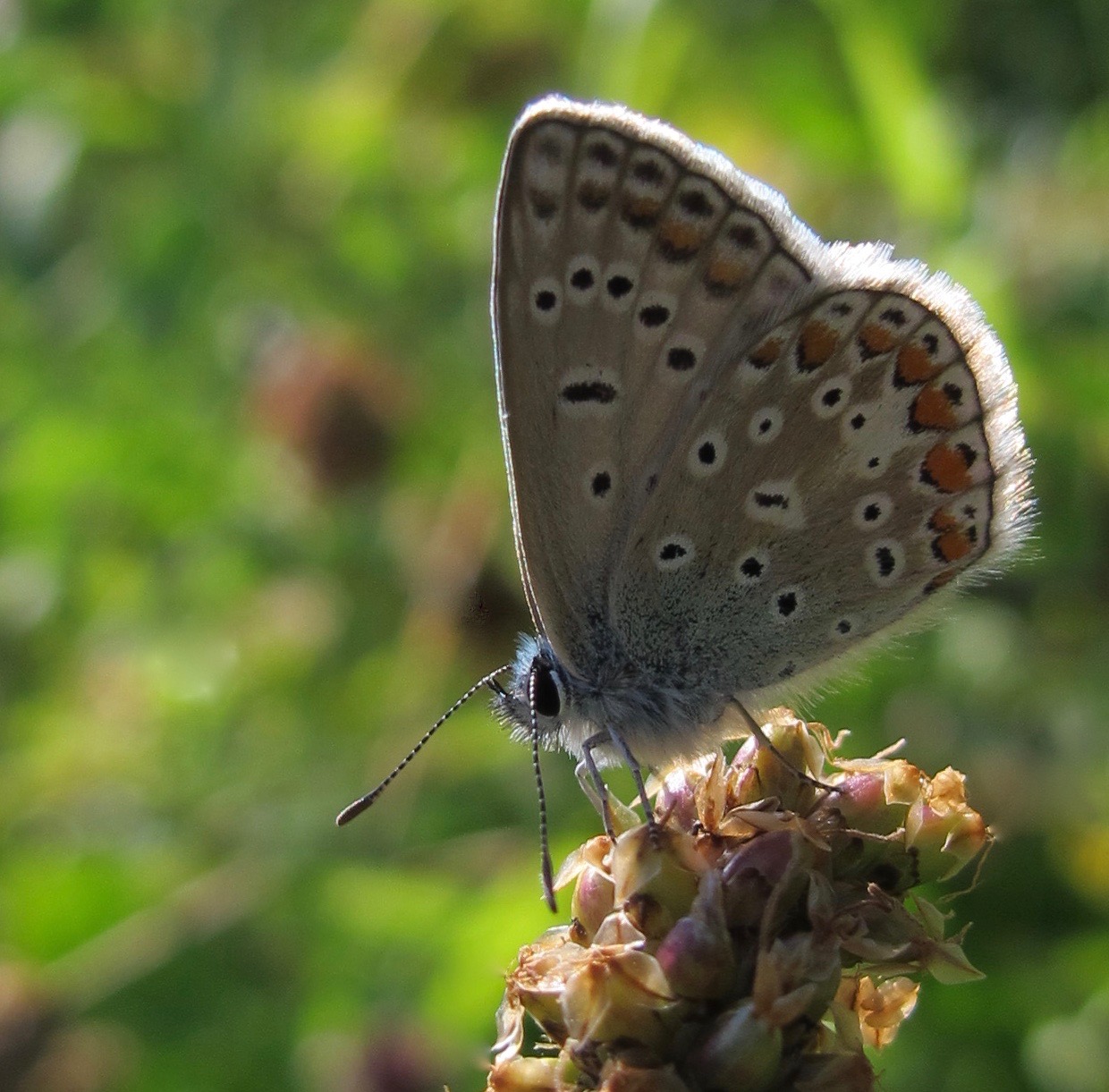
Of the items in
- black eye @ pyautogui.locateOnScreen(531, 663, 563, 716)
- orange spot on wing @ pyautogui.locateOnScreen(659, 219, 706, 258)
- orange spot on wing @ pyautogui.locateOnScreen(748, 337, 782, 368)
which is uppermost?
orange spot on wing @ pyautogui.locateOnScreen(659, 219, 706, 258)

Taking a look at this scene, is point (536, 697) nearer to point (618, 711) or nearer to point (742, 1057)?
point (618, 711)

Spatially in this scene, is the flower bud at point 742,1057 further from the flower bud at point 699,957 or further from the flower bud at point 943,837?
the flower bud at point 943,837

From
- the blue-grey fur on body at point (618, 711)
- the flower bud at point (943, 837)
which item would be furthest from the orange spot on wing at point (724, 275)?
the flower bud at point (943, 837)

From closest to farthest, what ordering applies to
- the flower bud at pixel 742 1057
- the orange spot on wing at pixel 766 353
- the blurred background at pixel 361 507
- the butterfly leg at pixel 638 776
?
the flower bud at pixel 742 1057, the butterfly leg at pixel 638 776, the orange spot on wing at pixel 766 353, the blurred background at pixel 361 507

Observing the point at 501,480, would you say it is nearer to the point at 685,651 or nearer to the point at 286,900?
the point at 286,900

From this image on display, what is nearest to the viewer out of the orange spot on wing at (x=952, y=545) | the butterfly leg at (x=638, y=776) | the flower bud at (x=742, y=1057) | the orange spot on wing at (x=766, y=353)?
the flower bud at (x=742, y=1057)

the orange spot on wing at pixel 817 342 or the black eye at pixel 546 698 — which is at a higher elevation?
the orange spot on wing at pixel 817 342

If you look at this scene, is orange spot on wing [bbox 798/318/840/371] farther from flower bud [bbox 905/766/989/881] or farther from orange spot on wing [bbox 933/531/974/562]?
flower bud [bbox 905/766/989/881]

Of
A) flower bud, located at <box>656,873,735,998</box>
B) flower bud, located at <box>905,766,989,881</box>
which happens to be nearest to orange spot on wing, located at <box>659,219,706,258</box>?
flower bud, located at <box>905,766,989,881</box>
